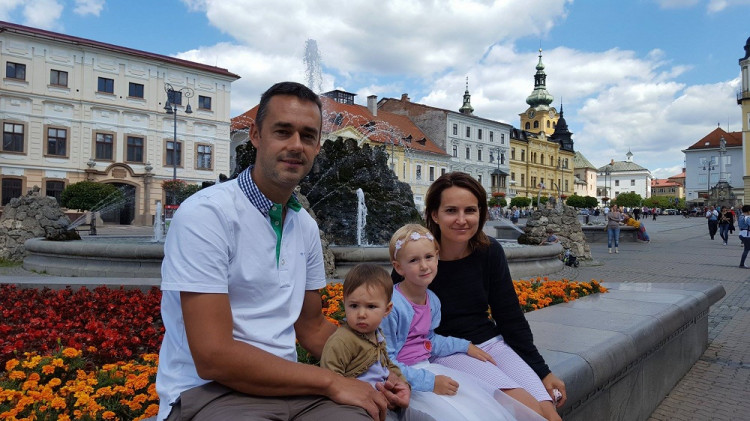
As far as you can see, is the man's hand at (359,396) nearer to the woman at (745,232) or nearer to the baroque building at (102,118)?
the woman at (745,232)

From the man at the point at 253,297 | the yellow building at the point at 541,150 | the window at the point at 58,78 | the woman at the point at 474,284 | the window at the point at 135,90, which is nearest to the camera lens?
the man at the point at 253,297

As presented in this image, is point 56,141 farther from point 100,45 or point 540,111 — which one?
point 540,111

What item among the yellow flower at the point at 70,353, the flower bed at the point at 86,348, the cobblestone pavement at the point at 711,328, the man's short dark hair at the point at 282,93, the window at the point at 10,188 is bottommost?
the cobblestone pavement at the point at 711,328

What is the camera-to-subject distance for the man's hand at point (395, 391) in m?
2.22

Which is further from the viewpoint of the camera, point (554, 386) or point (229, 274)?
point (554, 386)

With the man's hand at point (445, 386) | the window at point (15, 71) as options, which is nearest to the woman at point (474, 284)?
the man's hand at point (445, 386)

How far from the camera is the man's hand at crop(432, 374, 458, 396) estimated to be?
8.11ft

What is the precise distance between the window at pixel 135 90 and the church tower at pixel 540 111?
68660 millimetres

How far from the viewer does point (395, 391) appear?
2.27m

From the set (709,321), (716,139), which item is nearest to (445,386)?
(709,321)

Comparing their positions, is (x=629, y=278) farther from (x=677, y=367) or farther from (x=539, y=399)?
(x=539, y=399)

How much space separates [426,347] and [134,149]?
1580 inches

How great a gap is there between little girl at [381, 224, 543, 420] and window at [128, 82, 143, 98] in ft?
133

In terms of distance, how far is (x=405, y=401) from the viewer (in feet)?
7.36
